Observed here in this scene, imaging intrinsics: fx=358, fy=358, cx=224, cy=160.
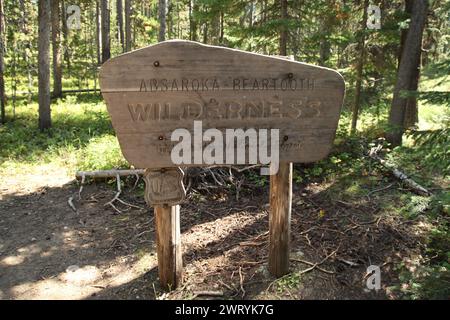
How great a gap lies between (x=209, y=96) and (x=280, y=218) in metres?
1.68

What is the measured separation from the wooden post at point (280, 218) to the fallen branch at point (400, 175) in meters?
3.52

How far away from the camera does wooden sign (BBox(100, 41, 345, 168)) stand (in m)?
3.27

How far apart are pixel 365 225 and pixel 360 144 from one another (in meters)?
3.78

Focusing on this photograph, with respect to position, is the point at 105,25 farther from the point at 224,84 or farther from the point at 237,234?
the point at 224,84

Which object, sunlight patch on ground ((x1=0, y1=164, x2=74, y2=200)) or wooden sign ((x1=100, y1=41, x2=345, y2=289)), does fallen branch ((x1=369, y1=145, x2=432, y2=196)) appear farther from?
sunlight patch on ground ((x1=0, y1=164, x2=74, y2=200))

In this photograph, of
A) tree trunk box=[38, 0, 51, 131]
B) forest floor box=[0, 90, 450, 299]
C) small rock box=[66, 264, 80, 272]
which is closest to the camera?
forest floor box=[0, 90, 450, 299]

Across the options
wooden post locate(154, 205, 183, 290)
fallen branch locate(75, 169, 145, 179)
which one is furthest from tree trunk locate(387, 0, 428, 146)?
wooden post locate(154, 205, 183, 290)

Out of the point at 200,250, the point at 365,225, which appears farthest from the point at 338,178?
the point at 200,250

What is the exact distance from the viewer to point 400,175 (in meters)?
7.31

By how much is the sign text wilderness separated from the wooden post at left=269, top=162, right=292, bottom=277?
896 millimetres

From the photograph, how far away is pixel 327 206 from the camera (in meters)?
6.35

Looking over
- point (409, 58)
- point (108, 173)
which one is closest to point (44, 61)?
point (108, 173)

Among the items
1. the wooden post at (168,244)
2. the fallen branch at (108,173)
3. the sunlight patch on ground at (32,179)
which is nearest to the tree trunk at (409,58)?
the fallen branch at (108,173)
